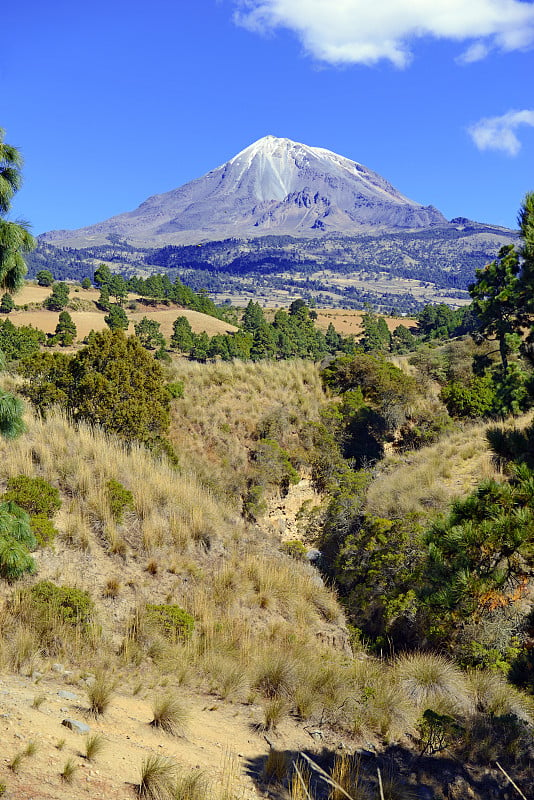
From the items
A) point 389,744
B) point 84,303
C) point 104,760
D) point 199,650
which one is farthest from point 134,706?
point 84,303

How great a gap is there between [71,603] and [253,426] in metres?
12.2

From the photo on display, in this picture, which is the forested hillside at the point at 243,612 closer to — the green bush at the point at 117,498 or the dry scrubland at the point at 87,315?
the green bush at the point at 117,498

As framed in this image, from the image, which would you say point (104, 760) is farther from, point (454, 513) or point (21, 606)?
point (454, 513)

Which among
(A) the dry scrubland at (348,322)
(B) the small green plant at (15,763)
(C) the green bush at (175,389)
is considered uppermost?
(A) the dry scrubland at (348,322)

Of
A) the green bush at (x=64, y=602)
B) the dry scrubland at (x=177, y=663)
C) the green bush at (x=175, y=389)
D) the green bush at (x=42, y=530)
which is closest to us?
the dry scrubland at (x=177, y=663)

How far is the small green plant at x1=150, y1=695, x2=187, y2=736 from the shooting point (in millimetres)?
4656

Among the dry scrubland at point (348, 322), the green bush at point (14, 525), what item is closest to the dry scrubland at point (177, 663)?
the green bush at point (14, 525)

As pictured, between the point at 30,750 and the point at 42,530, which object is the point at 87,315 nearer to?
the point at 42,530

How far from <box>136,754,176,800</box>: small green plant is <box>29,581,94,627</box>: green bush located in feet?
8.14

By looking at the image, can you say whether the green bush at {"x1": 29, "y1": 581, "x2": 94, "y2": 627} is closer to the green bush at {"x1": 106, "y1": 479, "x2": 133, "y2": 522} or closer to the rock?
the rock

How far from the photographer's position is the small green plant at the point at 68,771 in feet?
11.8

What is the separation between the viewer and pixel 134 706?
497cm

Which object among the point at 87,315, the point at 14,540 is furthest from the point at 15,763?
the point at 87,315

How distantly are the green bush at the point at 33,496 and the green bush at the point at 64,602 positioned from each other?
4.66ft
